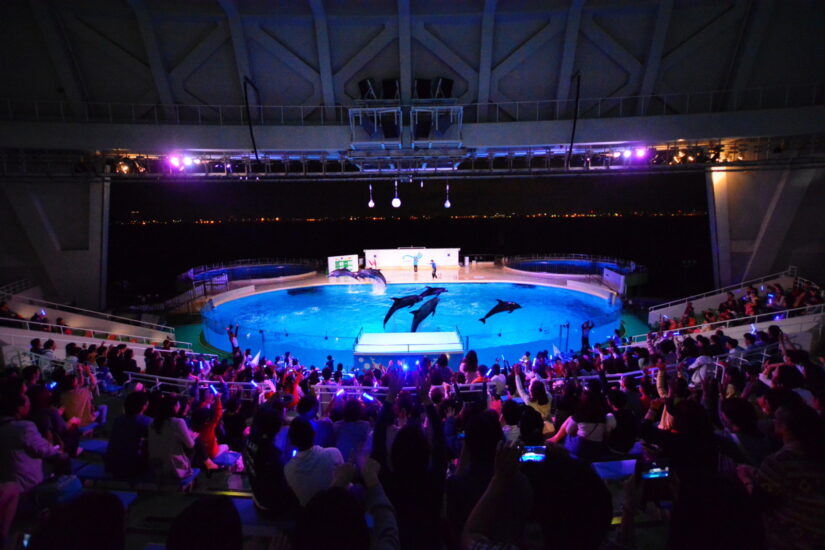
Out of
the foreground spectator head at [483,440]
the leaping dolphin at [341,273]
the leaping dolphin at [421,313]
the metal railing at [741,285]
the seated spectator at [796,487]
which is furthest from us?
the leaping dolphin at [341,273]

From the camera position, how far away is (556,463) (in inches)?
78.2

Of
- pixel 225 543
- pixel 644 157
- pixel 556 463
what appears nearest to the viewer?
pixel 225 543

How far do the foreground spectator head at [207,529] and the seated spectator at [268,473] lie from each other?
1591 mm

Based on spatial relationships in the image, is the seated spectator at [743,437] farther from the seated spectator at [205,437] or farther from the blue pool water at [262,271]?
the blue pool water at [262,271]

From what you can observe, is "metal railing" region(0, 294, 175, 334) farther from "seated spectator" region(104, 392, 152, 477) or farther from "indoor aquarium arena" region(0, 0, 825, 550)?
"seated spectator" region(104, 392, 152, 477)

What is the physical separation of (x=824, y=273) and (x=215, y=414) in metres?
20.0

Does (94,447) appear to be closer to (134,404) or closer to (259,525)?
(134,404)

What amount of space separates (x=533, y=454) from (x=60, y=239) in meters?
19.5

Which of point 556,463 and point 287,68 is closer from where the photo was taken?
point 556,463

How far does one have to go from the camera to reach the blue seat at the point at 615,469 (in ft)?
12.1

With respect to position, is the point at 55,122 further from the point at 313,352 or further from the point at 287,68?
the point at 313,352

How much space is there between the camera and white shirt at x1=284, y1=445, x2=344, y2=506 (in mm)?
2990

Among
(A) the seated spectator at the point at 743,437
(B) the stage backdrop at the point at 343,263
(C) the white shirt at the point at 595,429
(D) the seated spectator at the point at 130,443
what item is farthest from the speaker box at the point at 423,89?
(B) the stage backdrop at the point at 343,263

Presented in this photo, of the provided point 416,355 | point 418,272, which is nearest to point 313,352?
point 416,355
